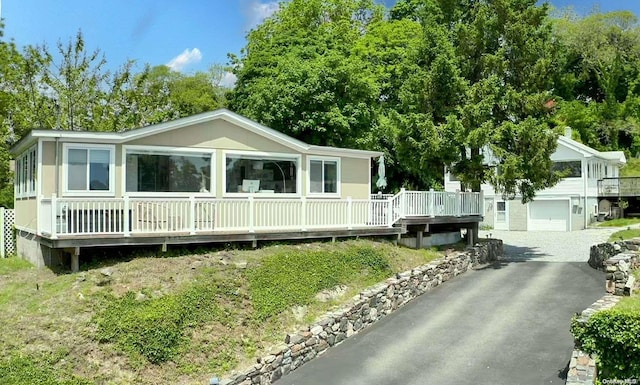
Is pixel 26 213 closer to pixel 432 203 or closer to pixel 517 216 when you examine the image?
pixel 432 203

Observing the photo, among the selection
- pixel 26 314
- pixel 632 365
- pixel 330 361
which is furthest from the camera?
pixel 330 361

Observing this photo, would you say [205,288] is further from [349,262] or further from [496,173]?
[496,173]

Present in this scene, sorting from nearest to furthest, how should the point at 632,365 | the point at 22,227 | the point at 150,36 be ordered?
the point at 632,365 < the point at 22,227 < the point at 150,36

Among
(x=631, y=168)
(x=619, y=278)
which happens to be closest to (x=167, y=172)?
(x=619, y=278)

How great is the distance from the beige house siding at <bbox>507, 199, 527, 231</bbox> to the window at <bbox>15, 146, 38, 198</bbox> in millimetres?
27932

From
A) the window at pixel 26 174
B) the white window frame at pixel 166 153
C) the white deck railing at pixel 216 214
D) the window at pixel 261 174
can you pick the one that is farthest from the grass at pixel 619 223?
the window at pixel 26 174

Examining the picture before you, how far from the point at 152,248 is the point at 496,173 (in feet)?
41.4

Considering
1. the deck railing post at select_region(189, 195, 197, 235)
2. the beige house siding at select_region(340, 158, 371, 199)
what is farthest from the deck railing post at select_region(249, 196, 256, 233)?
the beige house siding at select_region(340, 158, 371, 199)

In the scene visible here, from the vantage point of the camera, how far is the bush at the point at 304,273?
11.7 m

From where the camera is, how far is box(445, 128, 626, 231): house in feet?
105

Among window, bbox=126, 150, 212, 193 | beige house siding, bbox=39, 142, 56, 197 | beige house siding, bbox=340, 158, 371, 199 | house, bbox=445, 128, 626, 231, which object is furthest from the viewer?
house, bbox=445, 128, 626, 231

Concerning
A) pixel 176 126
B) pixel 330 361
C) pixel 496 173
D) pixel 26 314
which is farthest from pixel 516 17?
pixel 26 314

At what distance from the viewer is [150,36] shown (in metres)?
31.3

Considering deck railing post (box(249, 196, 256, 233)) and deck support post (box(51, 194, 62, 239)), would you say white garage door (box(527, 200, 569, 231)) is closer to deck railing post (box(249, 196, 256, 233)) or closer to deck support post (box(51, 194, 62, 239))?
deck railing post (box(249, 196, 256, 233))
